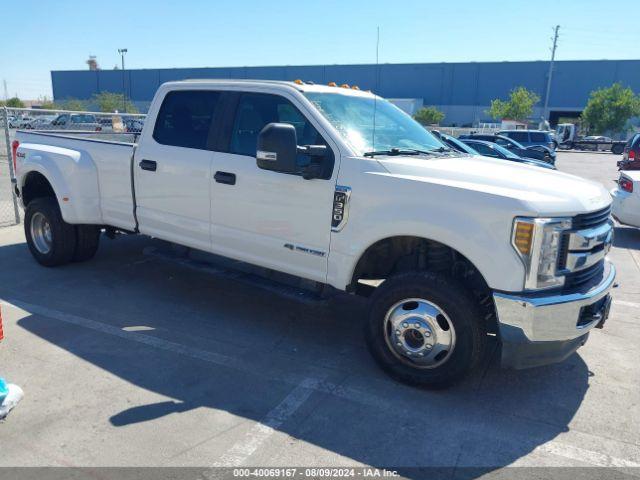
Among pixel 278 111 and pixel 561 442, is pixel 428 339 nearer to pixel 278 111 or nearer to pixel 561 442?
pixel 561 442

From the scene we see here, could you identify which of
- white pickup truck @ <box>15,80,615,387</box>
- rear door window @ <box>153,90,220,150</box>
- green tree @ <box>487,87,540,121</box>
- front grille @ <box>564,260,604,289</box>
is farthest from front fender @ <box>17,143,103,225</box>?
green tree @ <box>487,87,540,121</box>

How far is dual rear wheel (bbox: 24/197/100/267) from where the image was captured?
6145 mm

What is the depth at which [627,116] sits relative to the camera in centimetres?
5544

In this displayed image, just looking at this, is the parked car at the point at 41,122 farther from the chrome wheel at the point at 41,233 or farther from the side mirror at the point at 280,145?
the side mirror at the point at 280,145

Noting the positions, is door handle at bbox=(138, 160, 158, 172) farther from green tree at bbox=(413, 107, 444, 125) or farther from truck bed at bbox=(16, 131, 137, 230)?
green tree at bbox=(413, 107, 444, 125)

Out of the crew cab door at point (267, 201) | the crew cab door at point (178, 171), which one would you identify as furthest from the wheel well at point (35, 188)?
the crew cab door at point (267, 201)

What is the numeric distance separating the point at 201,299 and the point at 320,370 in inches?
76.9

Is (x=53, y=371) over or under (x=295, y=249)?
under

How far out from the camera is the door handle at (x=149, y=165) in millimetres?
5121

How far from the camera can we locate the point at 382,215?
3754 mm

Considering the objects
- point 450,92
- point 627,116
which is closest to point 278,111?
point 627,116

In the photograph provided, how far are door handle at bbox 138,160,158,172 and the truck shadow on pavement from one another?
4.40 ft

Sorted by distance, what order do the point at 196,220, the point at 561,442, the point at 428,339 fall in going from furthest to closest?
the point at 196,220 → the point at 428,339 → the point at 561,442

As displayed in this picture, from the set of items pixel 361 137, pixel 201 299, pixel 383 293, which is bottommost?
pixel 201 299
